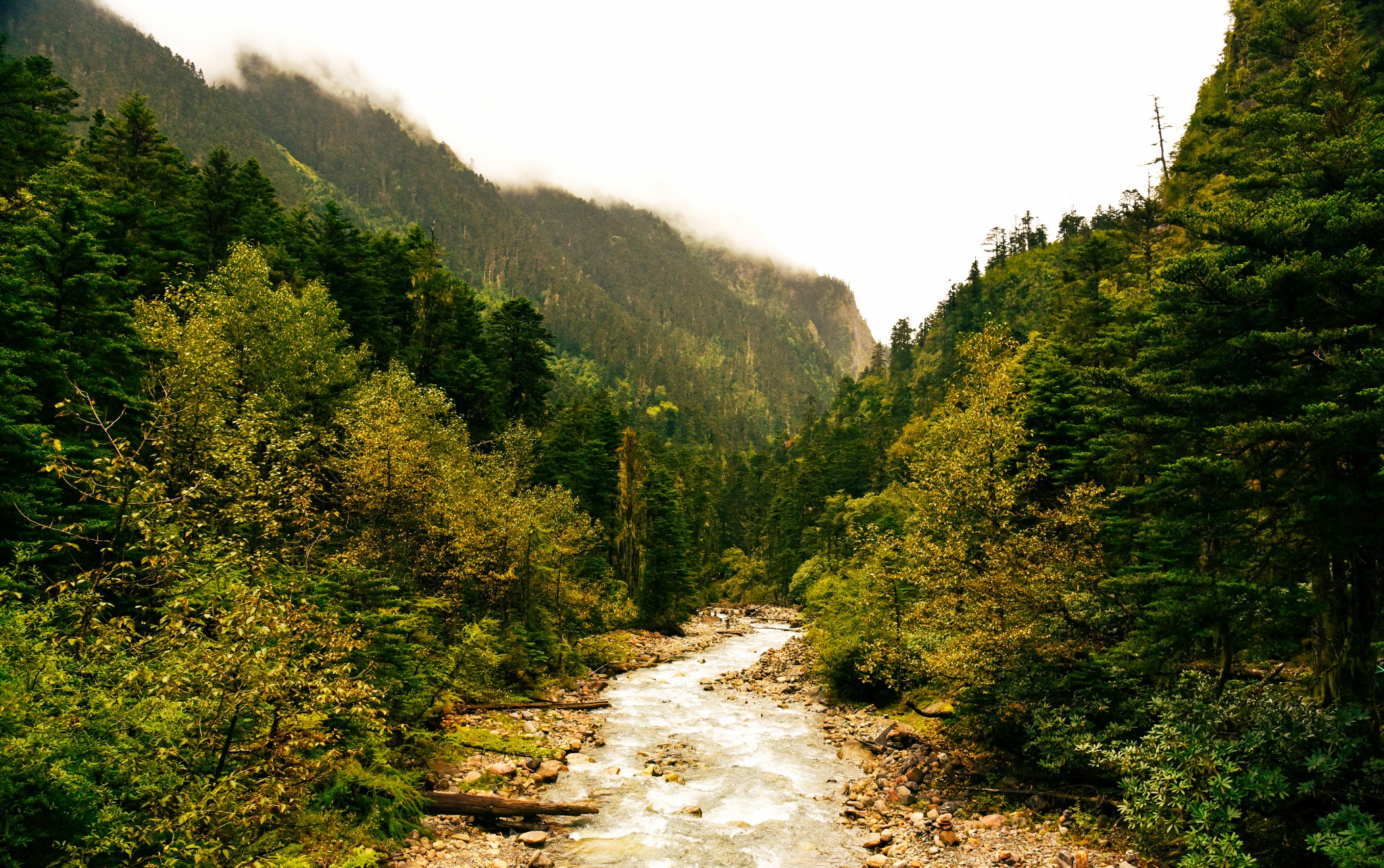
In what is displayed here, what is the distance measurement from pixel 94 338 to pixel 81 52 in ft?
826

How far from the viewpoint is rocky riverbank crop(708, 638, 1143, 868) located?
45.5 ft

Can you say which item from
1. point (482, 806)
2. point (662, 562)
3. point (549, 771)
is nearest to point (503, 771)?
point (549, 771)

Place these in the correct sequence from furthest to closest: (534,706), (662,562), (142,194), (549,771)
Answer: (662,562), (142,194), (534,706), (549,771)

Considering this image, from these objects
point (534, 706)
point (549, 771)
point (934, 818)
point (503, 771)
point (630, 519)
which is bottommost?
point (534, 706)

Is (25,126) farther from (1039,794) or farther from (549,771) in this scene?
(1039,794)

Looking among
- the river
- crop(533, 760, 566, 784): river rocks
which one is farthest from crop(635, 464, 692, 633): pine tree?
crop(533, 760, 566, 784): river rocks

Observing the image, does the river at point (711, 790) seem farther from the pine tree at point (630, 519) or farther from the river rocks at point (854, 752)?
the pine tree at point (630, 519)

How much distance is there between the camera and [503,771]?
749 inches

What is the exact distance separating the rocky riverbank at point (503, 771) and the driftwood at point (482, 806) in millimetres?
146

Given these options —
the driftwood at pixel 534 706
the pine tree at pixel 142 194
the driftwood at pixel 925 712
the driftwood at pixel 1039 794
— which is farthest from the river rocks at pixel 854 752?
the pine tree at pixel 142 194

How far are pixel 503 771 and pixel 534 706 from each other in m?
8.88

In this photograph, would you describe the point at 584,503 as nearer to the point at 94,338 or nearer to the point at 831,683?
the point at 831,683

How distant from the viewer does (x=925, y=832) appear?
15.9 meters

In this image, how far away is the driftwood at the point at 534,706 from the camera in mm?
25266
